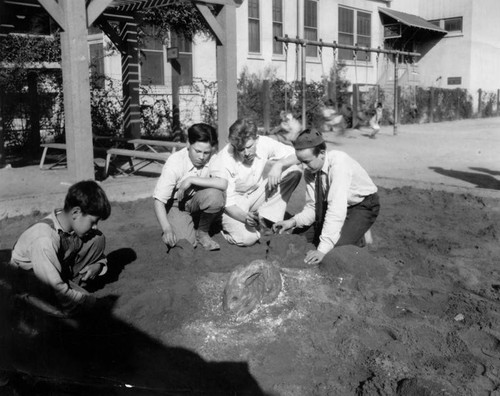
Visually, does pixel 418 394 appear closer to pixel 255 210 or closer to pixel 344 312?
pixel 344 312

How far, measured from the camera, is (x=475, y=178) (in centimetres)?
995

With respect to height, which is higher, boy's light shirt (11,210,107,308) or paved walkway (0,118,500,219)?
boy's light shirt (11,210,107,308)

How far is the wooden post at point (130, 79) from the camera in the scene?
1203 cm

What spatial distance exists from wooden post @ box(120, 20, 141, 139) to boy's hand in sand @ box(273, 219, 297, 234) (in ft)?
24.0

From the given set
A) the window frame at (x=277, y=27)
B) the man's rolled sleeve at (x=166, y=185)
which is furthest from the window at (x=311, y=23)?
the man's rolled sleeve at (x=166, y=185)

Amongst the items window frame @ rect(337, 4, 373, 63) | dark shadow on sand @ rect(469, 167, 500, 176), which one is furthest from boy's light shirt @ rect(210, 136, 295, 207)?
window frame @ rect(337, 4, 373, 63)

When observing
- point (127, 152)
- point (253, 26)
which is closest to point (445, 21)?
point (253, 26)

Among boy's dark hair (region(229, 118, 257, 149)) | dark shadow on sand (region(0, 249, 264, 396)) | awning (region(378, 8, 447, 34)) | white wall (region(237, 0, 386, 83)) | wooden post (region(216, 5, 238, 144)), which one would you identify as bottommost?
dark shadow on sand (region(0, 249, 264, 396))

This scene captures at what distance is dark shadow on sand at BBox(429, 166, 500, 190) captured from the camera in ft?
30.4

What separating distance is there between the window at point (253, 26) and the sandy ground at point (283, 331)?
17270 millimetres

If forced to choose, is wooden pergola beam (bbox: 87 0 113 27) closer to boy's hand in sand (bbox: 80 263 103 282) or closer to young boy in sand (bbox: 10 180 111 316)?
boy's hand in sand (bbox: 80 263 103 282)

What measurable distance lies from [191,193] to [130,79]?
7.24 m

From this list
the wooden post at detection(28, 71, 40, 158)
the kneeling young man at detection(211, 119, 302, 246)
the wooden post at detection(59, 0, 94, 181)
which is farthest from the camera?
the wooden post at detection(28, 71, 40, 158)

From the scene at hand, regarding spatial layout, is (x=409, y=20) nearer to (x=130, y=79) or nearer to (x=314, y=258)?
(x=130, y=79)
